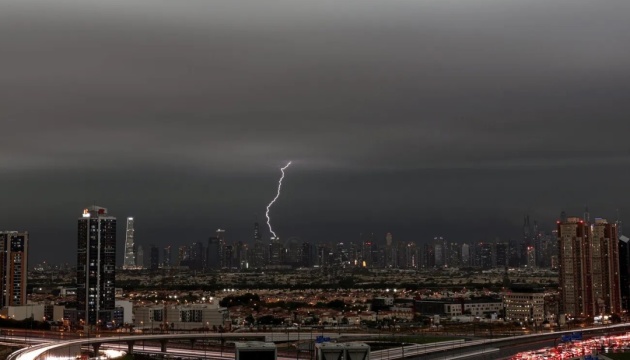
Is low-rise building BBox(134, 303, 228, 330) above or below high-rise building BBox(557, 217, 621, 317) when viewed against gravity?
below

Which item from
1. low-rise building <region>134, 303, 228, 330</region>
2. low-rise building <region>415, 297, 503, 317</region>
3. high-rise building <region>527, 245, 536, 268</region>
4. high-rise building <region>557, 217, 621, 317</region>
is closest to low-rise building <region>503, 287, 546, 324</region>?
low-rise building <region>415, 297, 503, 317</region>

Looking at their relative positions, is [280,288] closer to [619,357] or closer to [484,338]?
[484,338]

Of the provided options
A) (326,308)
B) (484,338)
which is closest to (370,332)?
(484,338)

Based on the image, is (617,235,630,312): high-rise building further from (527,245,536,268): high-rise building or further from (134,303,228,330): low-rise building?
(527,245,536,268): high-rise building

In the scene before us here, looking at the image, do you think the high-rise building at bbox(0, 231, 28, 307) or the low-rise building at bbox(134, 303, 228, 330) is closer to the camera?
the low-rise building at bbox(134, 303, 228, 330)

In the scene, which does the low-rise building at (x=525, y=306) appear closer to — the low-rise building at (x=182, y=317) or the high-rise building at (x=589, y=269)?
the high-rise building at (x=589, y=269)

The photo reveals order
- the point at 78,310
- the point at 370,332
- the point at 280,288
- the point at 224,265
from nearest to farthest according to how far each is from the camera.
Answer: the point at 370,332 → the point at 78,310 → the point at 280,288 → the point at 224,265
